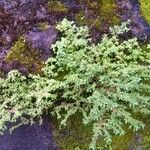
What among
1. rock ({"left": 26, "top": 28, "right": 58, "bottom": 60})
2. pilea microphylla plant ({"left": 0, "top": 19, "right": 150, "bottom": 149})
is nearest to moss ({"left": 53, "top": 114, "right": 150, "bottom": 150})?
pilea microphylla plant ({"left": 0, "top": 19, "right": 150, "bottom": 149})

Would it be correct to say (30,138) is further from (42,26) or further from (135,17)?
(135,17)

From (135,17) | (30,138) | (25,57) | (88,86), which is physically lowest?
(30,138)

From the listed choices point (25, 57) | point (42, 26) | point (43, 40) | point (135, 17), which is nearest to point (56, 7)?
point (42, 26)

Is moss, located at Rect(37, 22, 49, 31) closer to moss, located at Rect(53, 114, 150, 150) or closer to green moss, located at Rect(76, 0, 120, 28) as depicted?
green moss, located at Rect(76, 0, 120, 28)

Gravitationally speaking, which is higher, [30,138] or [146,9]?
[146,9]

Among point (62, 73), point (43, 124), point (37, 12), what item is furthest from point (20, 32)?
point (43, 124)

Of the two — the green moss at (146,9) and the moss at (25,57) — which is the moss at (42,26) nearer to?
the moss at (25,57)
